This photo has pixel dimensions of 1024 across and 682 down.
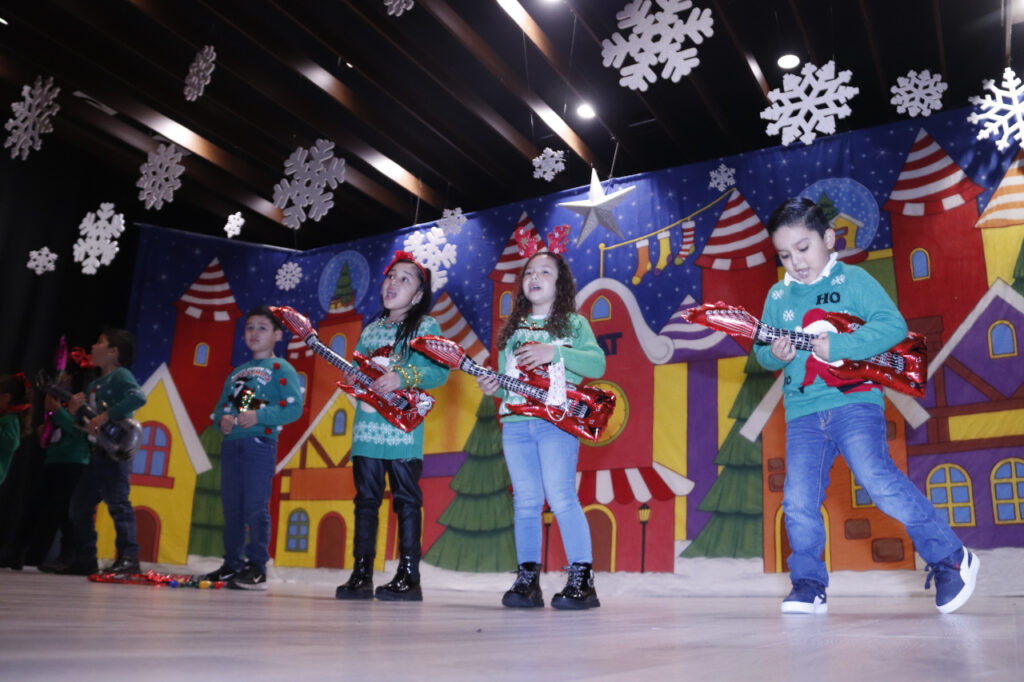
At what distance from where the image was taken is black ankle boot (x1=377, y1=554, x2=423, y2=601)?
2.93 metres

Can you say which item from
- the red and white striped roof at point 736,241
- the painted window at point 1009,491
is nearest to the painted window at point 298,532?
the red and white striped roof at point 736,241

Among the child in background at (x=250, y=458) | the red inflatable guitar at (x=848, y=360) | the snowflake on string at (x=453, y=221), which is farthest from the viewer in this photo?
the snowflake on string at (x=453, y=221)

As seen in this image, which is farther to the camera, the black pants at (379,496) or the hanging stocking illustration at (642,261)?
the hanging stocking illustration at (642,261)

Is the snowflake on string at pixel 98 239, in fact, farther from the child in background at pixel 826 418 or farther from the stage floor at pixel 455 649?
the child in background at pixel 826 418

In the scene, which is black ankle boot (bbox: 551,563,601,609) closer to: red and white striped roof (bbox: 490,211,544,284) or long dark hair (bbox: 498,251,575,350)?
long dark hair (bbox: 498,251,575,350)

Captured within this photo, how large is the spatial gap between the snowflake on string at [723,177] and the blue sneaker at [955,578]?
10.7 ft

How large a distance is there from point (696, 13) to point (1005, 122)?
5.94 ft

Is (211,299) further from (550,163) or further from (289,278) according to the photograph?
(550,163)

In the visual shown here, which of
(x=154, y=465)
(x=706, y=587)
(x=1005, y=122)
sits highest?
(x=1005, y=122)

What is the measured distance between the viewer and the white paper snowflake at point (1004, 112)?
14.1 feet

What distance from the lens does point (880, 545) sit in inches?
167

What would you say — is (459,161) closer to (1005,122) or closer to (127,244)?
(127,244)

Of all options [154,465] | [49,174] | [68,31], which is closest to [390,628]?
[68,31]

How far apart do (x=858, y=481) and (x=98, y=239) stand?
18.2 ft
